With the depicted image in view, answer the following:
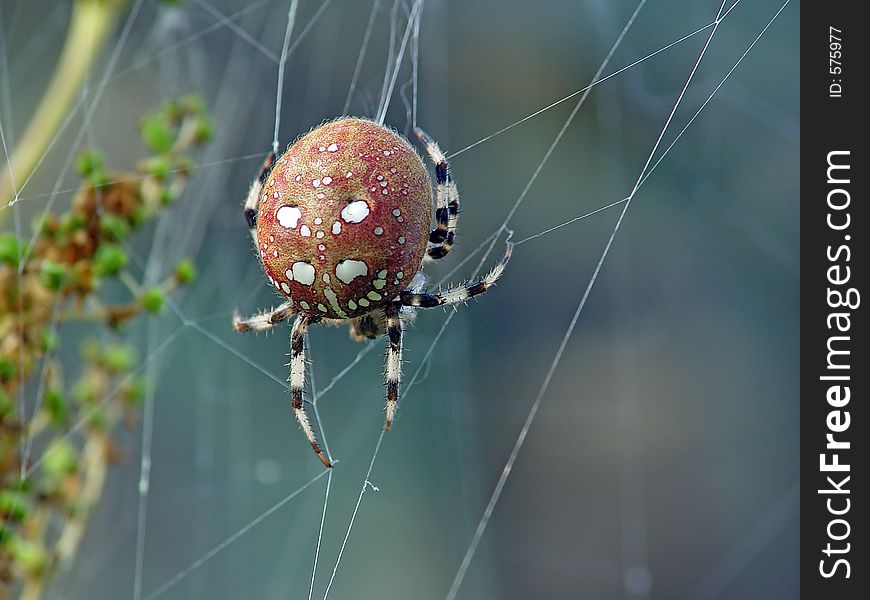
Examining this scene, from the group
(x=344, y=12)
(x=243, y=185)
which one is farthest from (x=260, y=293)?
(x=344, y=12)

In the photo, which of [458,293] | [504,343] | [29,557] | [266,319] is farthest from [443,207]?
[504,343]

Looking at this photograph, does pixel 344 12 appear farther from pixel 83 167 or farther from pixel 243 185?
pixel 83 167

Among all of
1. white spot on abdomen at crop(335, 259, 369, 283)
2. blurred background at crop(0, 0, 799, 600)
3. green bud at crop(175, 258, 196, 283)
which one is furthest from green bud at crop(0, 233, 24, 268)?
blurred background at crop(0, 0, 799, 600)

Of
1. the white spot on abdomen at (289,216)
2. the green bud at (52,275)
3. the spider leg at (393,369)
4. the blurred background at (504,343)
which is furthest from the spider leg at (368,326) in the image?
the blurred background at (504,343)

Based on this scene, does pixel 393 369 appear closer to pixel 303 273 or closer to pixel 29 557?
pixel 303 273
